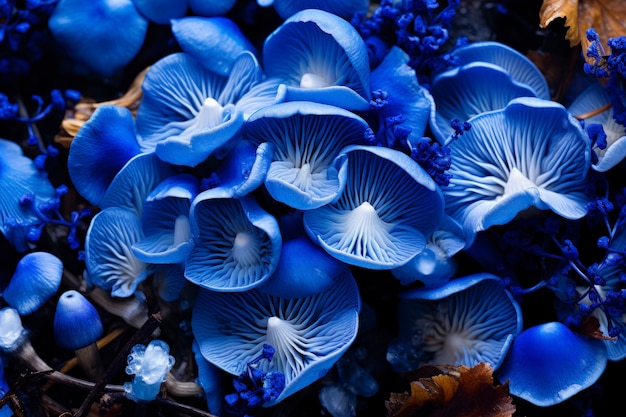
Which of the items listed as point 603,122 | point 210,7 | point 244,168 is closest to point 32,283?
point 244,168

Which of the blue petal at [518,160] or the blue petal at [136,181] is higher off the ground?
the blue petal at [518,160]

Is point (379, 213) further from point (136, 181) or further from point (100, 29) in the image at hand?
point (100, 29)

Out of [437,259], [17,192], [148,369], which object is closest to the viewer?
[148,369]

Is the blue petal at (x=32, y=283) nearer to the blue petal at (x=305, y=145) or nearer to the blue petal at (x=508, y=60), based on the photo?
the blue petal at (x=305, y=145)

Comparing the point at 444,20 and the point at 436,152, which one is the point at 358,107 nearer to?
the point at 436,152

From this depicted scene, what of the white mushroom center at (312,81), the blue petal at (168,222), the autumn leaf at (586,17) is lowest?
the blue petal at (168,222)

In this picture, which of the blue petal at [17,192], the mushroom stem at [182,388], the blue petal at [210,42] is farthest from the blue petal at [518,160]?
the blue petal at [17,192]

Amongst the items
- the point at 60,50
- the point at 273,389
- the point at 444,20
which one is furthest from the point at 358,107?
the point at 60,50

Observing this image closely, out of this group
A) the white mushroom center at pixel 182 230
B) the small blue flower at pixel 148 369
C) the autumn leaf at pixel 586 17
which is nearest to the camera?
the small blue flower at pixel 148 369
